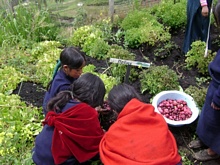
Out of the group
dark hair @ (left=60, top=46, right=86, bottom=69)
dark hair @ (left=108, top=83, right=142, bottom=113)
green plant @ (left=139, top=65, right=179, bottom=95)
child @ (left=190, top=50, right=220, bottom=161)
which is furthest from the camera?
green plant @ (left=139, top=65, right=179, bottom=95)

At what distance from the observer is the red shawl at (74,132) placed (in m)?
2.60

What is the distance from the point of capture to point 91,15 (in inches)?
272

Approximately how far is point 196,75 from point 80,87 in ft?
8.08

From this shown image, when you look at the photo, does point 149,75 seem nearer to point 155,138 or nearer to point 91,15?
point 155,138

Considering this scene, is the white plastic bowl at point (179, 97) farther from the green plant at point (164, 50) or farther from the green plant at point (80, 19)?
the green plant at point (80, 19)

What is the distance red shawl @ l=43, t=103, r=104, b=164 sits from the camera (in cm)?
260

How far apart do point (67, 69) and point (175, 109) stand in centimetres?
137

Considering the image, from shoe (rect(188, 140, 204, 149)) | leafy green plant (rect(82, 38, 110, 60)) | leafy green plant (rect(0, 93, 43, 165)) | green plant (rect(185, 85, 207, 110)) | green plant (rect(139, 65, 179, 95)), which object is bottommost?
shoe (rect(188, 140, 204, 149))

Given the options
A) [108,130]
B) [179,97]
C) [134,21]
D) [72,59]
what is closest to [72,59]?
[72,59]

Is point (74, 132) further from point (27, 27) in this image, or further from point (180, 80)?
point (27, 27)

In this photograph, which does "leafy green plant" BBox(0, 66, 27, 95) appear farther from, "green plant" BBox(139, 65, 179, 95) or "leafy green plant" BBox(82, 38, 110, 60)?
"green plant" BBox(139, 65, 179, 95)

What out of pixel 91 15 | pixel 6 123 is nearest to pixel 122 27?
pixel 91 15

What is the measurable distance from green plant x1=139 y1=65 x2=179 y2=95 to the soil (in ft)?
0.44

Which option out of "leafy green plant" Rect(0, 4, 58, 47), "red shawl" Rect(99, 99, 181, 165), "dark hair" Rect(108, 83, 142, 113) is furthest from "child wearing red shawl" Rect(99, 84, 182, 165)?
"leafy green plant" Rect(0, 4, 58, 47)
